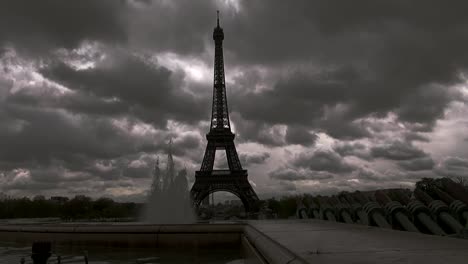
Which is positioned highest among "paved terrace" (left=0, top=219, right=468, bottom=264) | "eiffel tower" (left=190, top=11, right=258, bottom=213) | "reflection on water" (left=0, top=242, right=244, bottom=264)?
"eiffel tower" (left=190, top=11, right=258, bottom=213)

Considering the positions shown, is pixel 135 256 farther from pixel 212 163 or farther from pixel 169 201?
pixel 212 163

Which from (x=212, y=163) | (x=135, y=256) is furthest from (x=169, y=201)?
(x=212, y=163)

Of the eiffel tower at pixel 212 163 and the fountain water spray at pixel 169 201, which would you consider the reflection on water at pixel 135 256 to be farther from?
the eiffel tower at pixel 212 163

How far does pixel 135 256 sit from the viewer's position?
36.2 ft

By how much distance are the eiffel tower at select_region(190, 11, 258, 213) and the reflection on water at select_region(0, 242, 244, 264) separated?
4975 centimetres

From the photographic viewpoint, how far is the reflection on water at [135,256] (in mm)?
10047

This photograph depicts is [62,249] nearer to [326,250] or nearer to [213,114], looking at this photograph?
[326,250]

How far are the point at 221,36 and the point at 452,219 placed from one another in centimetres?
6384

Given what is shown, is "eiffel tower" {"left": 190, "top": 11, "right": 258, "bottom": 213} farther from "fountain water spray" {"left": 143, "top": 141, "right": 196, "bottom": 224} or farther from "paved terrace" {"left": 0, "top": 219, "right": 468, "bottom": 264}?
"paved terrace" {"left": 0, "top": 219, "right": 468, "bottom": 264}

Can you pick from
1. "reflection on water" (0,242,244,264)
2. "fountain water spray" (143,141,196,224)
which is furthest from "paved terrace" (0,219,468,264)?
"fountain water spray" (143,141,196,224)

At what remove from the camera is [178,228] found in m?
12.8

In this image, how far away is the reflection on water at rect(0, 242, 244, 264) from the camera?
10.0m

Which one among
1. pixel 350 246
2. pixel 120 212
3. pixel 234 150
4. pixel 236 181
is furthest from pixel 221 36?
pixel 350 246

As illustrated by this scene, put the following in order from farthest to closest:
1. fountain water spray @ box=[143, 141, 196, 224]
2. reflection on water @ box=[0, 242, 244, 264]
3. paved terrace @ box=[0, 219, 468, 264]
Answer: fountain water spray @ box=[143, 141, 196, 224], reflection on water @ box=[0, 242, 244, 264], paved terrace @ box=[0, 219, 468, 264]
